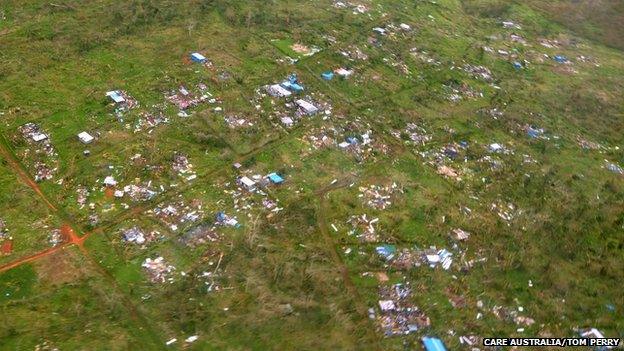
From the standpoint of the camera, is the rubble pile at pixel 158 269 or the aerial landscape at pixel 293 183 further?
the rubble pile at pixel 158 269

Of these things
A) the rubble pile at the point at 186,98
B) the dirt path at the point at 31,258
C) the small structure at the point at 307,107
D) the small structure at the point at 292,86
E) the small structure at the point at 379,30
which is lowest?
the dirt path at the point at 31,258

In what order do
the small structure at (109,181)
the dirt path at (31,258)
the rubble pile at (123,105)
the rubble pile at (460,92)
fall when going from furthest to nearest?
the rubble pile at (460,92), the rubble pile at (123,105), the small structure at (109,181), the dirt path at (31,258)

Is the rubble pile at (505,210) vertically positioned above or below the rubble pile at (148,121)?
above

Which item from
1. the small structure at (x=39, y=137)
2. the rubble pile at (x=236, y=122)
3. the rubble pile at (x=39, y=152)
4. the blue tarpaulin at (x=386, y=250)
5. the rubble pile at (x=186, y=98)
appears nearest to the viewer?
the blue tarpaulin at (x=386, y=250)

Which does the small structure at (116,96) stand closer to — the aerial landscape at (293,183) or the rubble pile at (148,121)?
the aerial landscape at (293,183)

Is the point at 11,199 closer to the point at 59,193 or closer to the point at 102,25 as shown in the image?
the point at 59,193

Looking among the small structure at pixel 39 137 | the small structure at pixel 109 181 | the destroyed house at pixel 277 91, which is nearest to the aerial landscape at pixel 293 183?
the small structure at pixel 109 181

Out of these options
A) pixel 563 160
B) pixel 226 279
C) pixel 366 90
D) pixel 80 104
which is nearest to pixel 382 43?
pixel 366 90
